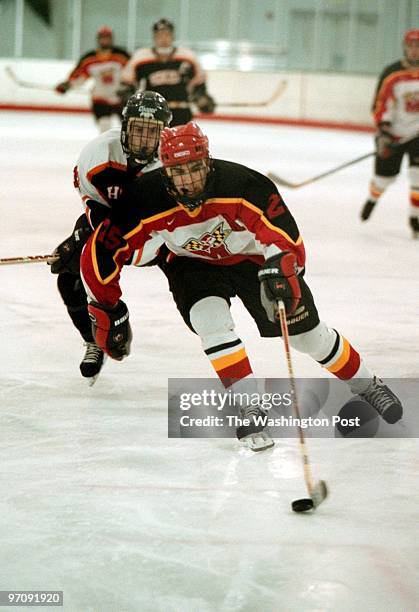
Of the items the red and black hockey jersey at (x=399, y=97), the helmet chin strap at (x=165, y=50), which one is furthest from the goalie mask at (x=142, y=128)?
the helmet chin strap at (x=165, y=50)

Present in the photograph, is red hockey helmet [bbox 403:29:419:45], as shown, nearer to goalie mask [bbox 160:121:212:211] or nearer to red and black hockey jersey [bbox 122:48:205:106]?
red and black hockey jersey [bbox 122:48:205:106]

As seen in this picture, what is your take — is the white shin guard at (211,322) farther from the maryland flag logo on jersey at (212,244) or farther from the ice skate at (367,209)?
the ice skate at (367,209)

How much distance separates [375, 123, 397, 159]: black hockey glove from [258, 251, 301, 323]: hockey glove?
Result: 3933 mm

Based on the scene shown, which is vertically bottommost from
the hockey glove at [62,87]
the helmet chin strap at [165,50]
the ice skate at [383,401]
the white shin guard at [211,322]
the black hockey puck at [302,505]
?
the black hockey puck at [302,505]

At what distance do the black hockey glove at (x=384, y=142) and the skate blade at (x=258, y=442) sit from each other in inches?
156

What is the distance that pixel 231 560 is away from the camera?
2033 mm

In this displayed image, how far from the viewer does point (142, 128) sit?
3.01 meters

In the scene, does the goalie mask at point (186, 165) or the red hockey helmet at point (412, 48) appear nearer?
the goalie mask at point (186, 165)

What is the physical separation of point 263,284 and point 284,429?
48 cm

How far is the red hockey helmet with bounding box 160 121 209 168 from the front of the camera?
2559mm

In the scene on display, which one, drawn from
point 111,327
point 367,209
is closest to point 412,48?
point 367,209

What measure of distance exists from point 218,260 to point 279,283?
0.34 meters

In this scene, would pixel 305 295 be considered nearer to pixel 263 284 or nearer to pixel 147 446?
pixel 263 284

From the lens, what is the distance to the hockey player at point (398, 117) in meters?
6.32
